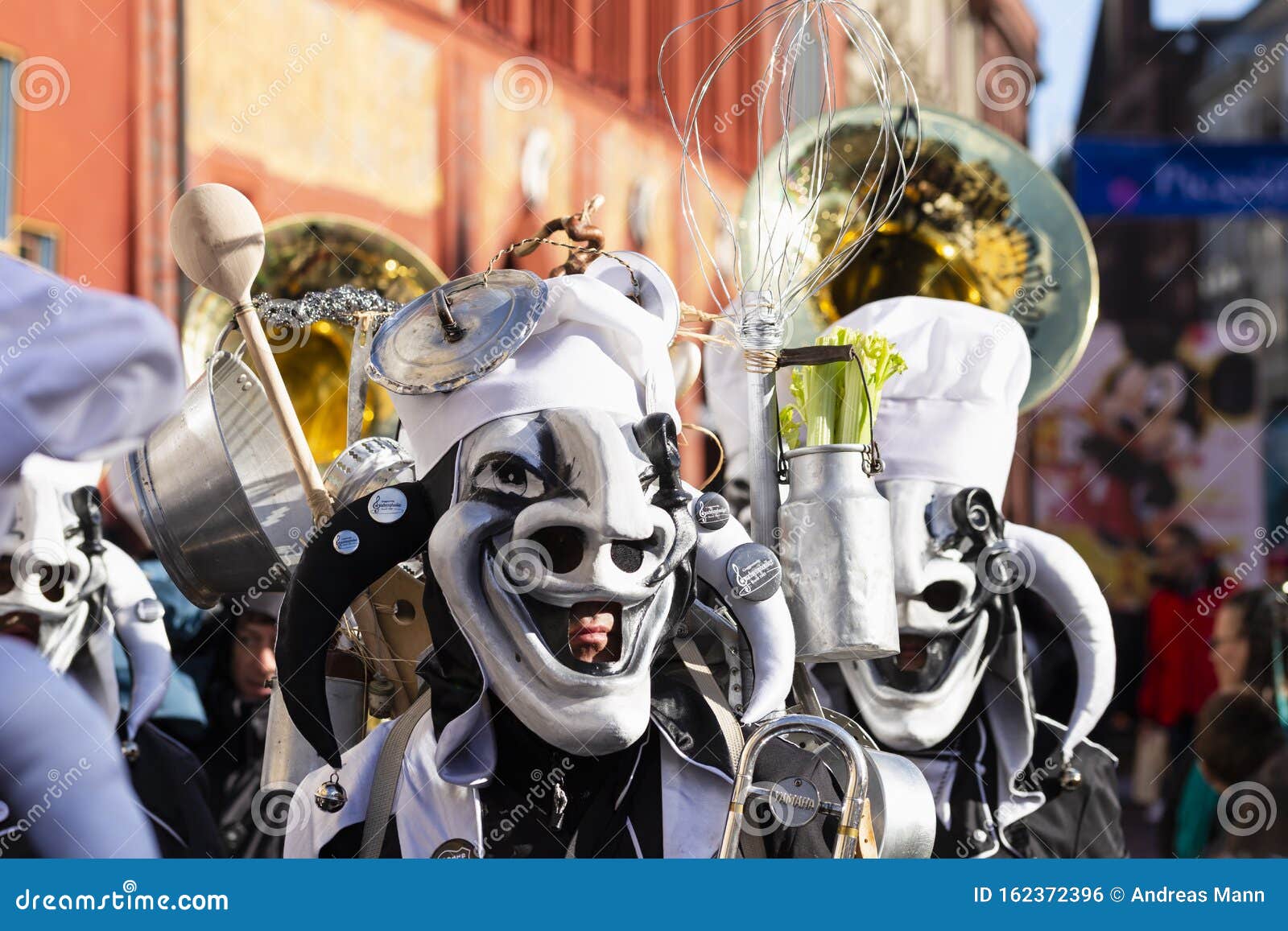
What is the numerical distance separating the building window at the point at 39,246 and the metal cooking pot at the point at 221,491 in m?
4.13

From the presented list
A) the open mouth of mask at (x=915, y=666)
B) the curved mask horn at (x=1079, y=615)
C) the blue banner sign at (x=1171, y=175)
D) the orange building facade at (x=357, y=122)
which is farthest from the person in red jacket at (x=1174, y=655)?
the orange building facade at (x=357, y=122)

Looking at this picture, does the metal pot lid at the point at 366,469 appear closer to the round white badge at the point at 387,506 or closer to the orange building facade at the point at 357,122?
the round white badge at the point at 387,506

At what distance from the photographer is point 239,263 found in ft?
A: 11.0

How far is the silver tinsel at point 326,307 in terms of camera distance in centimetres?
396

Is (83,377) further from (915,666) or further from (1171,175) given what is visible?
(1171,175)

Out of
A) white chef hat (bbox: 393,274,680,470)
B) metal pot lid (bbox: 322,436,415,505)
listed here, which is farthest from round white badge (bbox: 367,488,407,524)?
→ metal pot lid (bbox: 322,436,415,505)

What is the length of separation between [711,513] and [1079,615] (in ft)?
4.48

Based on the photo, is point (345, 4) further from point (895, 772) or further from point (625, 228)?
point (895, 772)

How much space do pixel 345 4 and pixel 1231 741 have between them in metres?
6.42

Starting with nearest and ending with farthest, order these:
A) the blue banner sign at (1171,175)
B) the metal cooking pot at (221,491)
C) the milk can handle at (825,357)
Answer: the milk can handle at (825,357) → the metal cooking pot at (221,491) → the blue banner sign at (1171,175)

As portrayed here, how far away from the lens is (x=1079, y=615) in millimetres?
4180

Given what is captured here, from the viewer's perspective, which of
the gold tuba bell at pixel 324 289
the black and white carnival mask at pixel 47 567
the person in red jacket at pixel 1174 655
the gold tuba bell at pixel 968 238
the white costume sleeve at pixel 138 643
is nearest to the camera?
the black and white carnival mask at pixel 47 567

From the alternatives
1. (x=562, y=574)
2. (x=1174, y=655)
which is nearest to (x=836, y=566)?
(x=562, y=574)

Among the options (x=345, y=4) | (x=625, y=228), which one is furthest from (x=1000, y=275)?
(x=625, y=228)
